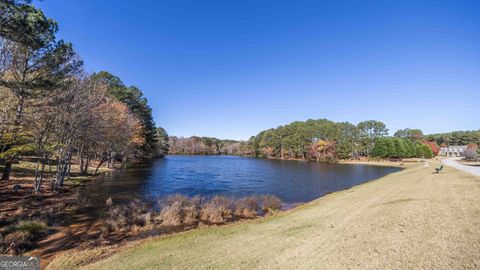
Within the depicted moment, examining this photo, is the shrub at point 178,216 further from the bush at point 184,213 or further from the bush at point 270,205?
the bush at point 270,205

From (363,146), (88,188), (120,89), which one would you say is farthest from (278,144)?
(88,188)

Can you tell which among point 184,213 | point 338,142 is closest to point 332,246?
point 184,213

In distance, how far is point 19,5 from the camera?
917 centimetres

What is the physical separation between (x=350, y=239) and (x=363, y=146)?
93.8 meters

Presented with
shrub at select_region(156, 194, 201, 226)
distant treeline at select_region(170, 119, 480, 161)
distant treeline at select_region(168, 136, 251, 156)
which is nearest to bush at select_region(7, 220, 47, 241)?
shrub at select_region(156, 194, 201, 226)

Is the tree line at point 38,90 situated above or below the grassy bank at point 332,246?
above

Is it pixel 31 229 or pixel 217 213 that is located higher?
pixel 31 229

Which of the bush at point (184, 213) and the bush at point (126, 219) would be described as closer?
the bush at point (126, 219)

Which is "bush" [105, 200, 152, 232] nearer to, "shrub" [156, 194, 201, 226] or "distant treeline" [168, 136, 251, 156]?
"shrub" [156, 194, 201, 226]

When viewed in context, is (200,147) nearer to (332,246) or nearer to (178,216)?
(178,216)

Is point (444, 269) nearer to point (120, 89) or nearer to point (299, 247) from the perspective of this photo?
point (299, 247)

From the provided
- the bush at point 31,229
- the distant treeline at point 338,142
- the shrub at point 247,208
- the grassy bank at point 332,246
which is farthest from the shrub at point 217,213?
the distant treeline at point 338,142

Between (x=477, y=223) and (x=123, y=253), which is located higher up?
(x=477, y=223)

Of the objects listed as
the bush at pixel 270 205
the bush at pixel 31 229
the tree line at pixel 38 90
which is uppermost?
the tree line at pixel 38 90
